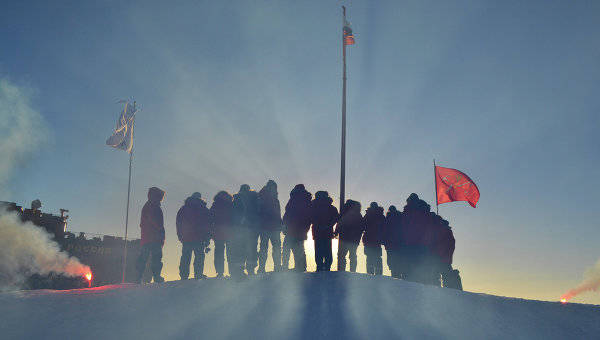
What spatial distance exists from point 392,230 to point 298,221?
2.56m

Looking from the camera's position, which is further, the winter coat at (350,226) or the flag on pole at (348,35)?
the flag on pole at (348,35)

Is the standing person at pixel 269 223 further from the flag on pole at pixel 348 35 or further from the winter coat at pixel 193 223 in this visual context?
the flag on pole at pixel 348 35

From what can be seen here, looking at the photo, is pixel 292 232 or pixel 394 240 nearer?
pixel 292 232

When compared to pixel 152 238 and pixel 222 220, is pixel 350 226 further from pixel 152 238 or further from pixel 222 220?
pixel 152 238

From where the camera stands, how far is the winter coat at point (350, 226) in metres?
8.95

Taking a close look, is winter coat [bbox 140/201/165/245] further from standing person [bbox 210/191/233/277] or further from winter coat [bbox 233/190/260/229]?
winter coat [bbox 233/190/260/229]

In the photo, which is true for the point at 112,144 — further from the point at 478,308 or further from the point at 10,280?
the point at 478,308

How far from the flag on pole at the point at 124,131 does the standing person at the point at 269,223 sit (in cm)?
1123

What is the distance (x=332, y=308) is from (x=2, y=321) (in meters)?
4.57

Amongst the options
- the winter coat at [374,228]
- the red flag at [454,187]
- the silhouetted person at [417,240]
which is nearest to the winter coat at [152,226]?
the winter coat at [374,228]

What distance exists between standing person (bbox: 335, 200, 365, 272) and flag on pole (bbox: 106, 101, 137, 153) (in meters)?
12.2

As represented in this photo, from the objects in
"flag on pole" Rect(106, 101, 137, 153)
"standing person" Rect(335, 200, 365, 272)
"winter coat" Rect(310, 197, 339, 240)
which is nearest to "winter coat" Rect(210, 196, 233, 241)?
"winter coat" Rect(310, 197, 339, 240)

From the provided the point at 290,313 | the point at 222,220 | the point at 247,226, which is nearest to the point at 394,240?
the point at 247,226

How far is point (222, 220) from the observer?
8.65 m
